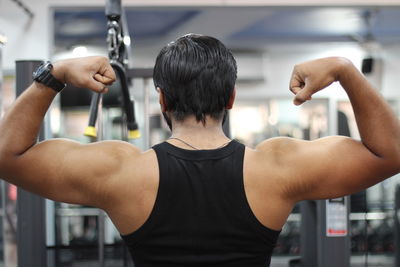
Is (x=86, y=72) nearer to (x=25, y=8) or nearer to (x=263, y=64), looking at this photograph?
(x=25, y=8)

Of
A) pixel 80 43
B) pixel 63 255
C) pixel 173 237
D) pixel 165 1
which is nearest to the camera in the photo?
pixel 173 237

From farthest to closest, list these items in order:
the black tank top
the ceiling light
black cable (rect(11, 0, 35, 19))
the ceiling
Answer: the ceiling light
the ceiling
black cable (rect(11, 0, 35, 19))
the black tank top

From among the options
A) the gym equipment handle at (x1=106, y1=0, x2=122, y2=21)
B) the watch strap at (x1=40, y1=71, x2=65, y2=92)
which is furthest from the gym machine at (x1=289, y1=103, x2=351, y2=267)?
the watch strap at (x1=40, y1=71, x2=65, y2=92)

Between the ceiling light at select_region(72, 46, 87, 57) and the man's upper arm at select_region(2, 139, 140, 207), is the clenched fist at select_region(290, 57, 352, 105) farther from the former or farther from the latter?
the ceiling light at select_region(72, 46, 87, 57)

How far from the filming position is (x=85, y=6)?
183 inches

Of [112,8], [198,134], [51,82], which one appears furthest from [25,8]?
[198,134]

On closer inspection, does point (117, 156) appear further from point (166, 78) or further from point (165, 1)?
point (165, 1)

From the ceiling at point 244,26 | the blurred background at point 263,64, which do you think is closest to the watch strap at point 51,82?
the blurred background at point 263,64

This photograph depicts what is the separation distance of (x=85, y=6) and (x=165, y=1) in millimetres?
584

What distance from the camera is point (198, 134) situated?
4.19 ft

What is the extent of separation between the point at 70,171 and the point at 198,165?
9.9 inches

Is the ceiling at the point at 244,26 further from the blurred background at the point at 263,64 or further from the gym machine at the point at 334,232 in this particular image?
the gym machine at the point at 334,232

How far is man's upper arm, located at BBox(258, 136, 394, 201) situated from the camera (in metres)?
1.26

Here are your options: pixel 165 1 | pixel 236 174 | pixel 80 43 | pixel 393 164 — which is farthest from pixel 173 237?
pixel 80 43
